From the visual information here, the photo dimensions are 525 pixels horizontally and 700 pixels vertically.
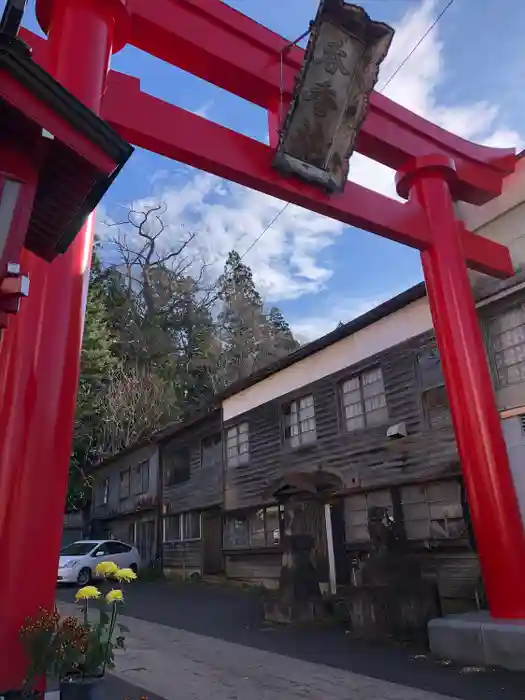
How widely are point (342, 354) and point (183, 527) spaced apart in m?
11.1

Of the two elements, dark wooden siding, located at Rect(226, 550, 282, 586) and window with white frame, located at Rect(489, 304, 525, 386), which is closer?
window with white frame, located at Rect(489, 304, 525, 386)

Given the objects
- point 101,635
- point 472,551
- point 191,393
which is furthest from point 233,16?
point 191,393

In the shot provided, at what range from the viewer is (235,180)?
7160 mm

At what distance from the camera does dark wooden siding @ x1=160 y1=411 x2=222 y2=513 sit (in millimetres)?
18828

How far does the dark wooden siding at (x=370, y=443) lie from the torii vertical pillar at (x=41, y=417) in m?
7.65

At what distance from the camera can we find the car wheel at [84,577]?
18812 mm

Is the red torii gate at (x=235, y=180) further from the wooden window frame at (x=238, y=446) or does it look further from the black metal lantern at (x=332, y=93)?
the wooden window frame at (x=238, y=446)

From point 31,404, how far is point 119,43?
468cm

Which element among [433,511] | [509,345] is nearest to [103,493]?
[433,511]

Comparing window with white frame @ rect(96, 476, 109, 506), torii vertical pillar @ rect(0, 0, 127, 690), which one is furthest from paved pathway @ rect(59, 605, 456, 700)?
window with white frame @ rect(96, 476, 109, 506)

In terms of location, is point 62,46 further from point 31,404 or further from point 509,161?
point 509,161

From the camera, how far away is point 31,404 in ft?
15.5

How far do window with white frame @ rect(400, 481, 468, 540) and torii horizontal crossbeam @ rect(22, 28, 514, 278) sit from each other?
4.32 meters

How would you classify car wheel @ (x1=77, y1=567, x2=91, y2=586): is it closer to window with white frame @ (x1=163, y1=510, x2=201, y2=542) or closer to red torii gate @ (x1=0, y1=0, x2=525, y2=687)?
window with white frame @ (x1=163, y1=510, x2=201, y2=542)
